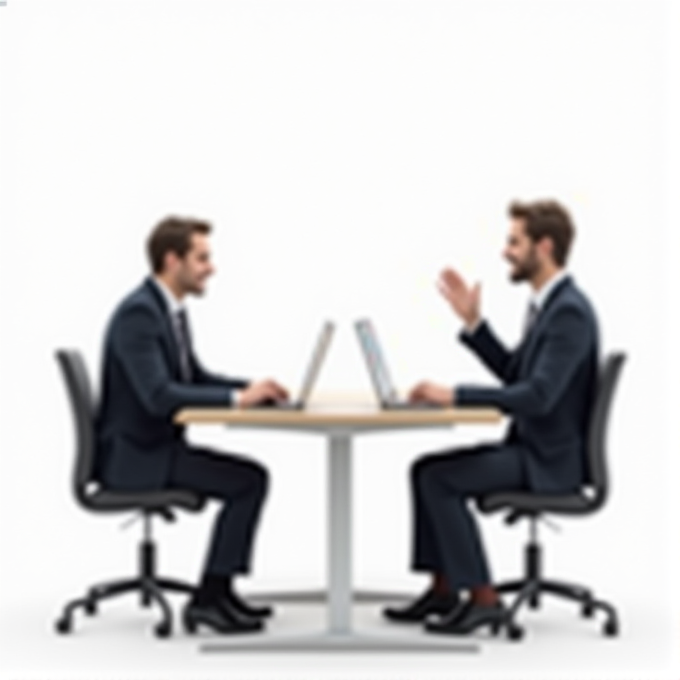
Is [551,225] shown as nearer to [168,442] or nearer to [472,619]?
[472,619]

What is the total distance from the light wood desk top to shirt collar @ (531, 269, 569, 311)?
0.64 meters

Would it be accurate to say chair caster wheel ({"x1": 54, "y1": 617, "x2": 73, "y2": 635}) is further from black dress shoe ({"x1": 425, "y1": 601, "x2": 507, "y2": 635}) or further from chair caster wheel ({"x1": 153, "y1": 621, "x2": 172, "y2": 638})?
black dress shoe ({"x1": 425, "y1": 601, "x2": 507, "y2": 635})

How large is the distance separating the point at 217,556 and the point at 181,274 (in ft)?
3.73

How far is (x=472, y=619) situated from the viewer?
28.1 ft

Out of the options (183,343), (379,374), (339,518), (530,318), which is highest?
(530,318)

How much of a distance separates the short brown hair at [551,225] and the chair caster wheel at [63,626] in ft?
7.89

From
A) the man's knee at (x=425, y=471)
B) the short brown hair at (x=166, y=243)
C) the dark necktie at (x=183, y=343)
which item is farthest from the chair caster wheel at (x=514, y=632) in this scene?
the short brown hair at (x=166, y=243)

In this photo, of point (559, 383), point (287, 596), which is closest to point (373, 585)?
point (287, 596)

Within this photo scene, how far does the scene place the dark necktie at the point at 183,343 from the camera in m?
8.90

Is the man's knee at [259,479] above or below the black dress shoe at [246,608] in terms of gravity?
above

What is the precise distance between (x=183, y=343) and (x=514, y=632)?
5.88 ft

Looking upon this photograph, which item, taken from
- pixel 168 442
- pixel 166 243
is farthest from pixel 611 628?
pixel 166 243

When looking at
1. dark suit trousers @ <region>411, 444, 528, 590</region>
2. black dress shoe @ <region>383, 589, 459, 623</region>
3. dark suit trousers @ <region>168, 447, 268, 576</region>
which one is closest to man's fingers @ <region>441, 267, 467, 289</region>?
dark suit trousers @ <region>411, 444, 528, 590</region>

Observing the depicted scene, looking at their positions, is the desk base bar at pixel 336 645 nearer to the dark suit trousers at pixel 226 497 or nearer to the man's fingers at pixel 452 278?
the dark suit trousers at pixel 226 497
